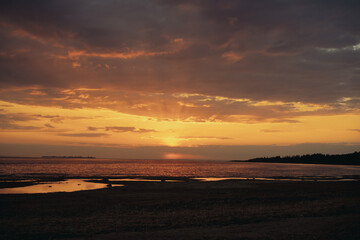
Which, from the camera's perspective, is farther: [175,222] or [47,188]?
[47,188]

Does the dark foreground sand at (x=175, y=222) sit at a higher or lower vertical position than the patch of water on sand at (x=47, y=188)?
higher

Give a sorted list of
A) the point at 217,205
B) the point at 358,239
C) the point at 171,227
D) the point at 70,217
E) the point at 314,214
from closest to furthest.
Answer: the point at 358,239, the point at 171,227, the point at 314,214, the point at 70,217, the point at 217,205

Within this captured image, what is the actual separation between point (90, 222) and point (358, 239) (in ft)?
53.7

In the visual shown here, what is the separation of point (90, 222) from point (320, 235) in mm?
14676

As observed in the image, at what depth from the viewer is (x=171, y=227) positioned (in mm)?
18281

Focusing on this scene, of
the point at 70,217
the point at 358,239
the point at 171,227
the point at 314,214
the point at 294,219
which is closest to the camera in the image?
the point at 358,239

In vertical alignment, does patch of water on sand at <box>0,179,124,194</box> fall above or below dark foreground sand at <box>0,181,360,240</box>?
below

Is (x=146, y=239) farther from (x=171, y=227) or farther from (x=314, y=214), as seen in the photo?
(x=314, y=214)

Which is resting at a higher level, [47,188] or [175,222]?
[175,222]

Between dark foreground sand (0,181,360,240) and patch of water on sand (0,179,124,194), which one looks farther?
patch of water on sand (0,179,124,194)

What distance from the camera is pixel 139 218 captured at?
71.2 ft

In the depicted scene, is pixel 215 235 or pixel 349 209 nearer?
pixel 215 235

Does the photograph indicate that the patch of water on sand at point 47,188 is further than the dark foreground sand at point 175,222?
Yes

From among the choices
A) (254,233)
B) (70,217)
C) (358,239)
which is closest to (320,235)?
(358,239)
